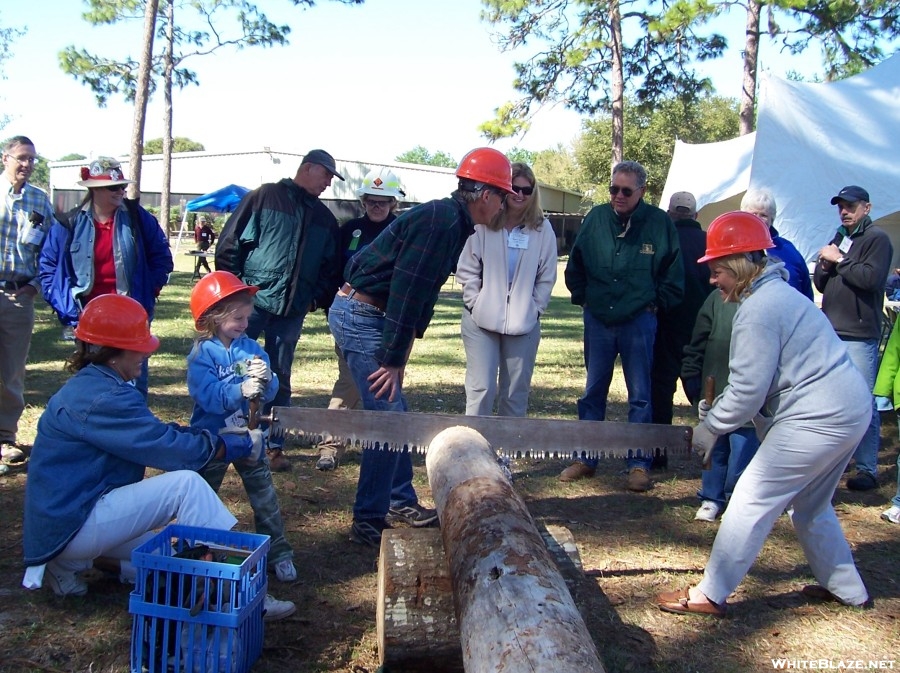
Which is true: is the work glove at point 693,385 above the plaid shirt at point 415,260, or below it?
below

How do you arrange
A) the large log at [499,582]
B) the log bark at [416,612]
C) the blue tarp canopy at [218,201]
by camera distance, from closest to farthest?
1. the large log at [499,582]
2. the log bark at [416,612]
3. the blue tarp canopy at [218,201]

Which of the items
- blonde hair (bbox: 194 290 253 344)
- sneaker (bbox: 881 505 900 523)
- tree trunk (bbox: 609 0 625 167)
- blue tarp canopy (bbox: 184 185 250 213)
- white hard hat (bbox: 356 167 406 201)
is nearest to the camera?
blonde hair (bbox: 194 290 253 344)

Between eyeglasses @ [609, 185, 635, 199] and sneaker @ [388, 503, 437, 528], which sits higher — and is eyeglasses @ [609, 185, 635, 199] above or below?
above

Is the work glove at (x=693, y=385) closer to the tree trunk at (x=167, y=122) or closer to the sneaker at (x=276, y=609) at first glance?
the sneaker at (x=276, y=609)

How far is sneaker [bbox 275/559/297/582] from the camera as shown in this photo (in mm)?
4090

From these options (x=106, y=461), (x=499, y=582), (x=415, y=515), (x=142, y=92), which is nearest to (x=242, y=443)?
(x=106, y=461)

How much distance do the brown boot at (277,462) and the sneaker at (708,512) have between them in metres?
2.84

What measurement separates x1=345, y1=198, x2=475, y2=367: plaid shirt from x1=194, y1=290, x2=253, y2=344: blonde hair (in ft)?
2.45

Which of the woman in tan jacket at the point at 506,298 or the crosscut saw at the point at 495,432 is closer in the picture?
the crosscut saw at the point at 495,432

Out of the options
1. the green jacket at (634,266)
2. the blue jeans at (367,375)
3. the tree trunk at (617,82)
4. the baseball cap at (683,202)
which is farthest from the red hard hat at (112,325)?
the tree trunk at (617,82)

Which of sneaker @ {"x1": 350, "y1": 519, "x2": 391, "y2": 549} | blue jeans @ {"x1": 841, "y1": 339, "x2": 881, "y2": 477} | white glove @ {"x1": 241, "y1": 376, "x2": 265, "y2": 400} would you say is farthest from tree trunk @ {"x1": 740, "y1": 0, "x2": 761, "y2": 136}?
white glove @ {"x1": 241, "y1": 376, "x2": 265, "y2": 400}

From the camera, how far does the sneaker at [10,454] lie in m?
5.51

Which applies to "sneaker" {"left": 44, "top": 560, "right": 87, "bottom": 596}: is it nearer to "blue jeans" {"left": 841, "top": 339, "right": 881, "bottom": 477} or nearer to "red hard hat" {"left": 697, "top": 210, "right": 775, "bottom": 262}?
"red hard hat" {"left": 697, "top": 210, "right": 775, "bottom": 262}

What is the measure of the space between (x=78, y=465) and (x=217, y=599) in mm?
905
